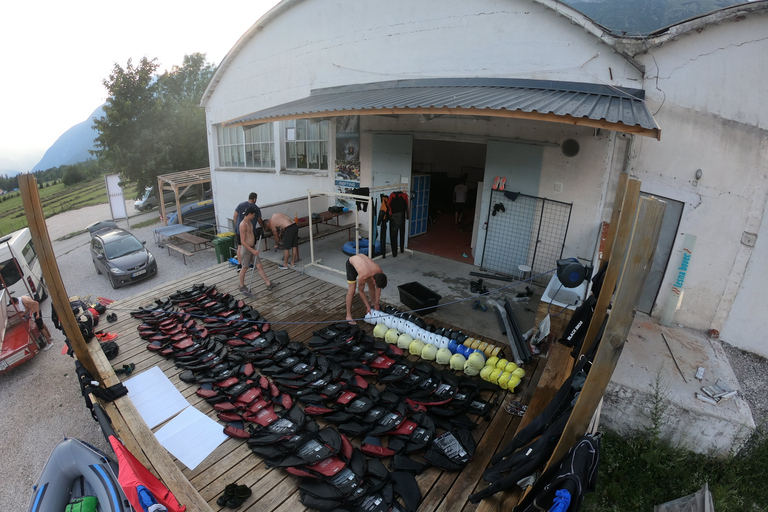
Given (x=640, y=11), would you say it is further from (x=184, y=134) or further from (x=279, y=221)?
(x=279, y=221)

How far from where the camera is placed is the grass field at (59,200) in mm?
29945

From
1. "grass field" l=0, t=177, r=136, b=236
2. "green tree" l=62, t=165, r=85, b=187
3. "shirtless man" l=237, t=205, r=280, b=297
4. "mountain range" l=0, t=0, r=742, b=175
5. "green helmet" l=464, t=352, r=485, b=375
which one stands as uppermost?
"mountain range" l=0, t=0, r=742, b=175

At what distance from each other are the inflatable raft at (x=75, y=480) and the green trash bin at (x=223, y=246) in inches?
250

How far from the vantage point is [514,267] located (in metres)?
8.20

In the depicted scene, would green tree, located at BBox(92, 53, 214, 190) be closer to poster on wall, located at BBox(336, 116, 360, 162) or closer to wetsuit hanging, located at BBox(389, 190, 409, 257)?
poster on wall, located at BBox(336, 116, 360, 162)

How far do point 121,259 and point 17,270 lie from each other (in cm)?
231

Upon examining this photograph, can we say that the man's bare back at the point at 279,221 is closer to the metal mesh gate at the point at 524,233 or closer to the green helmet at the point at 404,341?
the green helmet at the point at 404,341

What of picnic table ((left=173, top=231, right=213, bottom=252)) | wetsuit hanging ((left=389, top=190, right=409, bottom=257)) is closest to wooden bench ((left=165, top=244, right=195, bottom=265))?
picnic table ((left=173, top=231, right=213, bottom=252))

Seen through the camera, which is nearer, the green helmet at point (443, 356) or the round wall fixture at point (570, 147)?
the green helmet at point (443, 356)

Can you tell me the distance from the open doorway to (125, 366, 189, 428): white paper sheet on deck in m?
6.44

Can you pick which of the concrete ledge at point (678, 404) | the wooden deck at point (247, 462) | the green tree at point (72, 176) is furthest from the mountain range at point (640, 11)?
the concrete ledge at point (678, 404)

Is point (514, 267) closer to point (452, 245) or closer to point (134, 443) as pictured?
point (452, 245)

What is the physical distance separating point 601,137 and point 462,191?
525cm

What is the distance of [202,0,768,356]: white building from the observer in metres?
5.11
